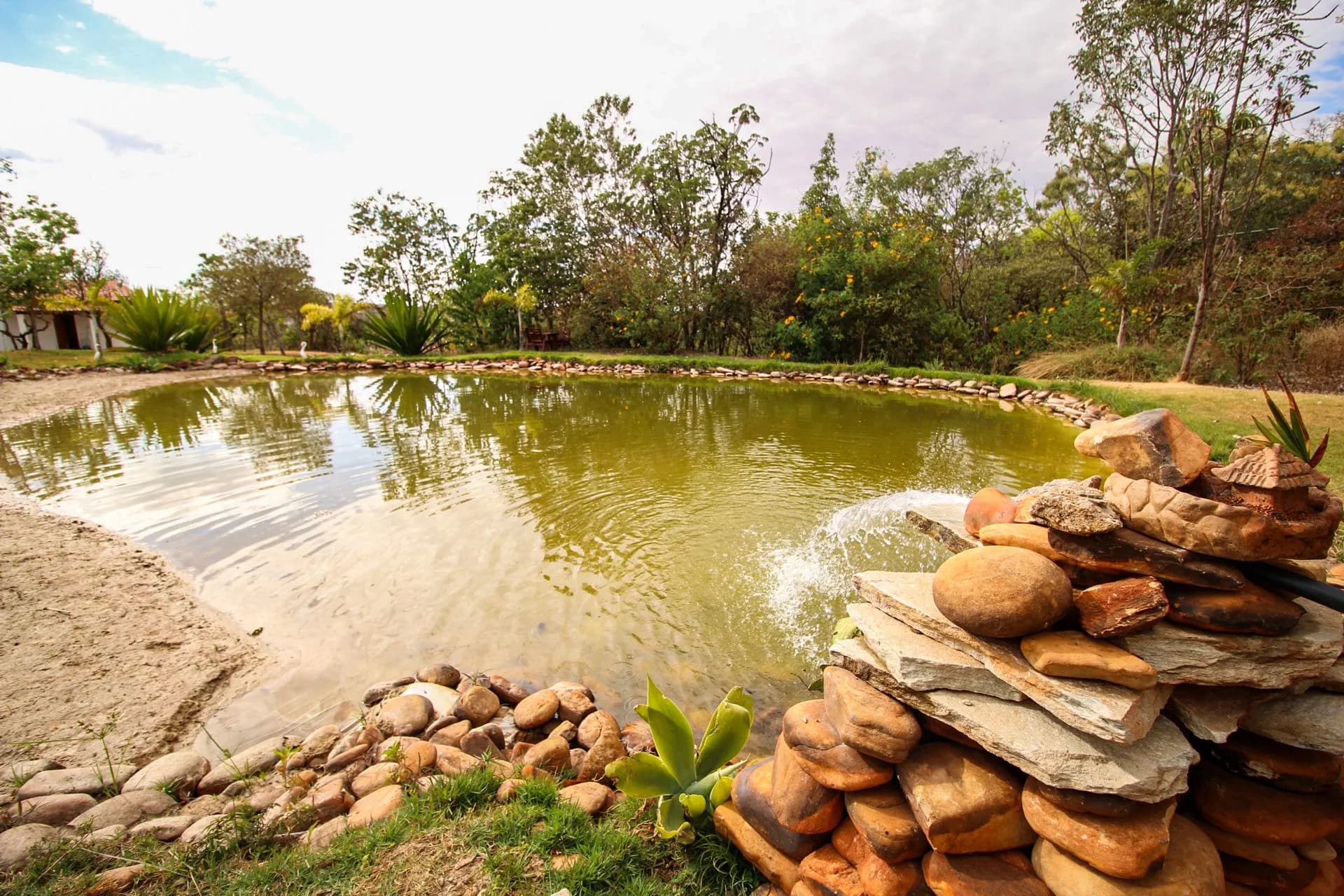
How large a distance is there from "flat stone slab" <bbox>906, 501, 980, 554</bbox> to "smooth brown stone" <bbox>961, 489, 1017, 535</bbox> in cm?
4

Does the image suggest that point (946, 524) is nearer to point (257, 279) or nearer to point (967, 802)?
point (967, 802)

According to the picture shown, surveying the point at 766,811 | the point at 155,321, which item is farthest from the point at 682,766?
the point at 155,321

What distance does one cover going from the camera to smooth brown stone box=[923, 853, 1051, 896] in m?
1.38

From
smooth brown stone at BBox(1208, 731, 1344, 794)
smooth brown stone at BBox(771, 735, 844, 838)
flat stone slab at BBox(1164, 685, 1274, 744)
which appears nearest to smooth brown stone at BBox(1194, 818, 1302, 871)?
smooth brown stone at BBox(1208, 731, 1344, 794)

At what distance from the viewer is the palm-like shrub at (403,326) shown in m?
19.6

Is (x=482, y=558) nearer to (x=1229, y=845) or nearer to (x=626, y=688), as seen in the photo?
(x=626, y=688)

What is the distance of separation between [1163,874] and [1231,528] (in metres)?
0.86

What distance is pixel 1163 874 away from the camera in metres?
1.33

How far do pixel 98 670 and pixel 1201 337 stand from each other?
17.3 m

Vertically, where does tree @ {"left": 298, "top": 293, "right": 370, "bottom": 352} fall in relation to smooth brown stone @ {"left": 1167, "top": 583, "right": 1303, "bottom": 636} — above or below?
above

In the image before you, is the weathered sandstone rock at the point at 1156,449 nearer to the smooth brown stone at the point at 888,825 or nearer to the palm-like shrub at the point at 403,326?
the smooth brown stone at the point at 888,825

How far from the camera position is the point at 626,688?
110 inches

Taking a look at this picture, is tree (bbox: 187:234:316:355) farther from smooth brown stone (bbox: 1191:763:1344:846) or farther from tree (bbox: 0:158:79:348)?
smooth brown stone (bbox: 1191:763:1344:846)

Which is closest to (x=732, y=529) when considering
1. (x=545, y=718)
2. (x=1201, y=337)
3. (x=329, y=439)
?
(x=545, y=718)
